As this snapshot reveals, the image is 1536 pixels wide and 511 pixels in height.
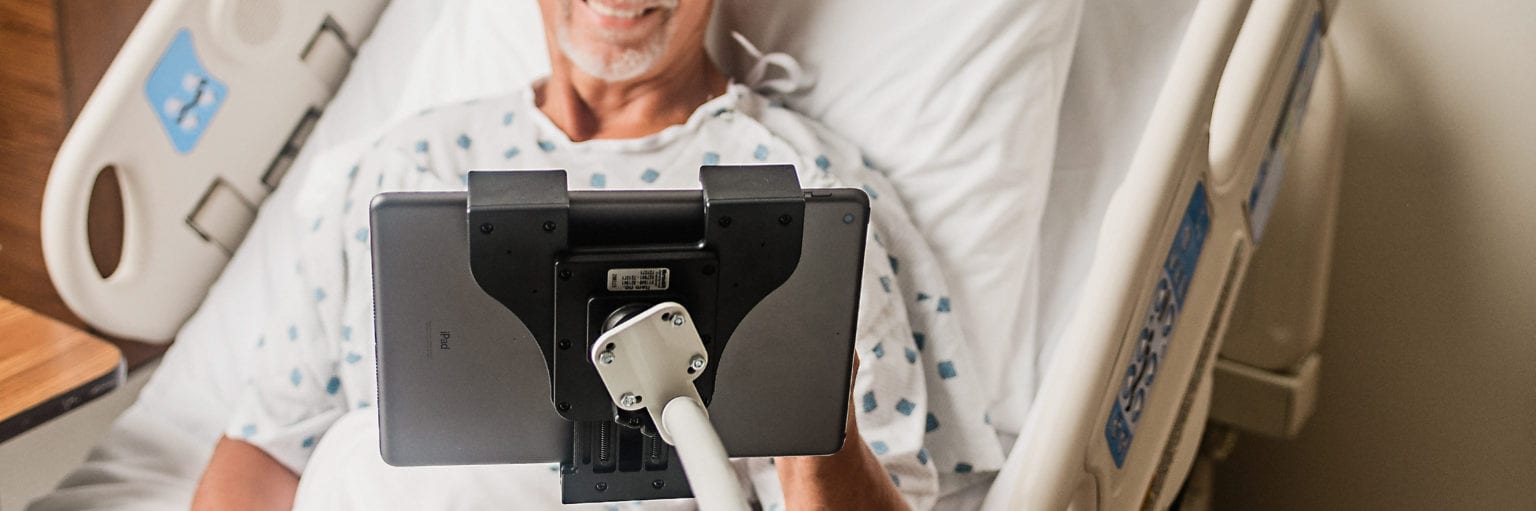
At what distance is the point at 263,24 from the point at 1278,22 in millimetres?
1088

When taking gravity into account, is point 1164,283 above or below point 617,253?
below

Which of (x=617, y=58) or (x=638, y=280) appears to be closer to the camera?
(x=638, y=280)

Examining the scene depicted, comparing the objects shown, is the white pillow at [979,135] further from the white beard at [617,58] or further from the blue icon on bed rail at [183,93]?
the blue icon on bed rail at [183,93]

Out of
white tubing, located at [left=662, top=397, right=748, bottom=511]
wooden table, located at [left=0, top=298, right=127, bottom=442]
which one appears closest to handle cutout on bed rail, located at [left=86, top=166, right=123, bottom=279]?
wooden table, located at [left=0, top=298, right=127, bottom=442]

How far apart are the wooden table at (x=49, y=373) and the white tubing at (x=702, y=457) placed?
74 cm

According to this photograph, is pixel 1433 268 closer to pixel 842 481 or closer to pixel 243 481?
pixel 842 481

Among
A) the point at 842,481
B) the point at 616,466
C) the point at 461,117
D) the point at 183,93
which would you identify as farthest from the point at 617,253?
the point at 183,93

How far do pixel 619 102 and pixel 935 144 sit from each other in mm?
321

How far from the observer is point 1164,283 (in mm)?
1145

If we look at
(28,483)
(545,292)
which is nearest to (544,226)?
(545,292)

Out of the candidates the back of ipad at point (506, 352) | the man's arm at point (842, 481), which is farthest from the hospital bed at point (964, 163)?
the back of ipad at point (506, 352)

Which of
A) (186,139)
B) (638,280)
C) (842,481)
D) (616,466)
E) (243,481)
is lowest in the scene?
(243,481)

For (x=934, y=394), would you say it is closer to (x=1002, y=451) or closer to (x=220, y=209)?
(x=1002, y=451)

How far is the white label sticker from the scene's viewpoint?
673 mm
